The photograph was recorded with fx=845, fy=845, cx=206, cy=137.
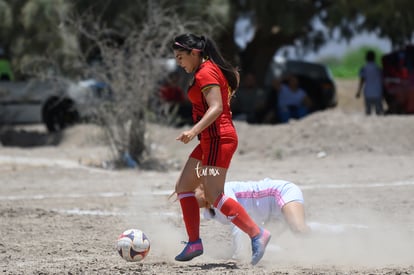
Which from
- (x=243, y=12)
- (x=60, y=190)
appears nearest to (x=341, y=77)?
(x=243, y=12)

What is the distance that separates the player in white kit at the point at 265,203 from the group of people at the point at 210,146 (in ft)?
0.04

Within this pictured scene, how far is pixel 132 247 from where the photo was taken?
650 cm

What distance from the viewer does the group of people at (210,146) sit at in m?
6.25

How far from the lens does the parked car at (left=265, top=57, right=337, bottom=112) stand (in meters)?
24.5

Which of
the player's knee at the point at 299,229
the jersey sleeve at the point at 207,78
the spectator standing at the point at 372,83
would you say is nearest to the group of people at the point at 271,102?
the spectator standing at the point at 372,83

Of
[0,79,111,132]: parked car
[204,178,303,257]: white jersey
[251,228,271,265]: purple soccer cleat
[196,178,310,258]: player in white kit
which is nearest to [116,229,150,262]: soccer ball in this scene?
[196,178,310,258]: player in white kit

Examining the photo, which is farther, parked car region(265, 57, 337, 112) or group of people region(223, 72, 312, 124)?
parked car region(265, 57, 337, 112)

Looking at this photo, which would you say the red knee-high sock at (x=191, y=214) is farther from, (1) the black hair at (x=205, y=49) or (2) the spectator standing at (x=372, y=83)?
(2) the spectator standing at (x=372, y=83)

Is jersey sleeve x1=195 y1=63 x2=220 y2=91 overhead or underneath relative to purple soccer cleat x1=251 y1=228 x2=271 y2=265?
overhead

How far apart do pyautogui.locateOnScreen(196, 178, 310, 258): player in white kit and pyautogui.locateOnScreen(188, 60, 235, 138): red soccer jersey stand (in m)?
0.74

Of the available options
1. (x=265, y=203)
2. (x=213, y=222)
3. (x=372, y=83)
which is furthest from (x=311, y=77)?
(x=265, y=203)

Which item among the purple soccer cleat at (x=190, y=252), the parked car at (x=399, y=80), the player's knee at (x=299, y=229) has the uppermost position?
the player's knee at (x=299, y=229)

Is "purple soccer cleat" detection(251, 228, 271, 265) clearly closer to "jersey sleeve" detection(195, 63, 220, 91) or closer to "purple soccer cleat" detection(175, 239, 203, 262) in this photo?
"purple soccer cleat" detection(175, 239, 203, 262)

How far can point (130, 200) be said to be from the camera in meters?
10.7
